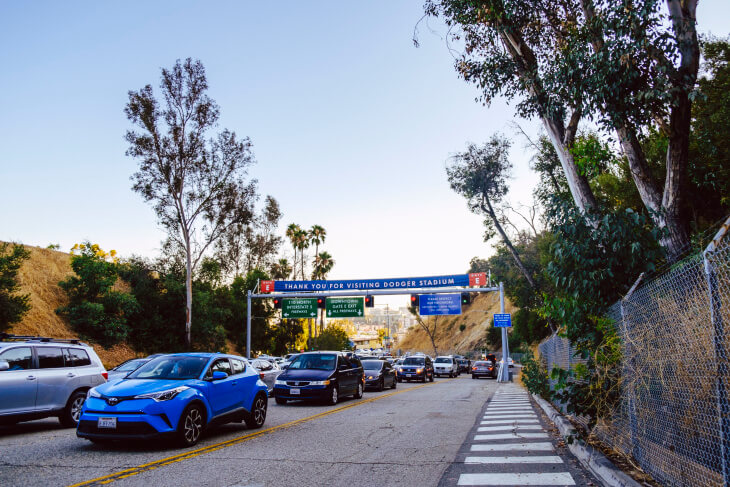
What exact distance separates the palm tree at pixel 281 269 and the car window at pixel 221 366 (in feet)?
168

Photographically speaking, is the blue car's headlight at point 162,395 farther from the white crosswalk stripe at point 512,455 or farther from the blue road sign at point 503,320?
the blue road sign at point 503,320

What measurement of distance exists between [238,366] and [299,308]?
95.8 feet

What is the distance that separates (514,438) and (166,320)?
33941 mm

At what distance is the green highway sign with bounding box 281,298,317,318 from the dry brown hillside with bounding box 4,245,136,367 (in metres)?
10.8

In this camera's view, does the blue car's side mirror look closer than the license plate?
No

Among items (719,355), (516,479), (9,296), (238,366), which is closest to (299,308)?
(9,296)

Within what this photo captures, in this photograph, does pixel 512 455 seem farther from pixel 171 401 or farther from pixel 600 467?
pixel 171 401

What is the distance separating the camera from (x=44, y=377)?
34.8ft

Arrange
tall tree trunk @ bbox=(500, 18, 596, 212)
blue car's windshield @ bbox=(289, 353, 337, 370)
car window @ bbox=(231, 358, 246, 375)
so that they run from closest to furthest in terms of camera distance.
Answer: car window @ bbox=(231, 358, 246, 375)
tall tree trunk @ bbox=(500, 18, 596, 212)
blue car's windshield @ bbox=(289, 353, 337, 370)

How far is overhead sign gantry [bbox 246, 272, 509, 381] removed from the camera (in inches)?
1489

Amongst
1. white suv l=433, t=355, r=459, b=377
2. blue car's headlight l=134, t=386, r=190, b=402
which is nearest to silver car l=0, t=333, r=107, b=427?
blue car's headlight l=134, t=386, r=190, b=402

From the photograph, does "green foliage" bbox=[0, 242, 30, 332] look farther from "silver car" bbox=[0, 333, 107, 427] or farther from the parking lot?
"silver car" bbox=[0, 333, 107, 427]

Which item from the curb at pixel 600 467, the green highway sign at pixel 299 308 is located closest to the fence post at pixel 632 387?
the curb at pixel 600 467

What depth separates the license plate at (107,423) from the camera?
8.26 meters
